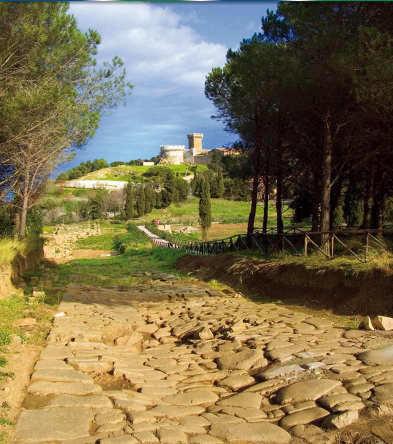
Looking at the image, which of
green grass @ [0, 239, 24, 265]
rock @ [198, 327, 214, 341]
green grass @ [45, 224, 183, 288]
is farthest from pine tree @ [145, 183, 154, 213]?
rock @ [198, 327, 214, 341]

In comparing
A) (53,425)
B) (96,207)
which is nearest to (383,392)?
(53,425)

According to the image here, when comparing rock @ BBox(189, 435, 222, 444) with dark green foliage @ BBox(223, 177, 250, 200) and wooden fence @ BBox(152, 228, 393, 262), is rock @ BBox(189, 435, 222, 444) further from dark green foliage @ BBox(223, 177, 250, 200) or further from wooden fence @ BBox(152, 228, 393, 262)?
dark green foliage @ BBox(223, 177, 250, 200)

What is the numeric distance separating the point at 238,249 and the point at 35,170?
9.43 metres

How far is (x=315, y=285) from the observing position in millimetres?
11672

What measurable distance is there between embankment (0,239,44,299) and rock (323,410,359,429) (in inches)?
330

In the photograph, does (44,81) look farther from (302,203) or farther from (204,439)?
(302,203)

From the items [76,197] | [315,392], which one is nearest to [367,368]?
[315,392]

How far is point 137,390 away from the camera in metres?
5.63

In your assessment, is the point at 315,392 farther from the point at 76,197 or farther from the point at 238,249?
the point at 76,197

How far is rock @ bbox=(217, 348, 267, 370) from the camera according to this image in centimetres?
634

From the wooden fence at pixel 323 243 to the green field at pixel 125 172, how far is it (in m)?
89.9

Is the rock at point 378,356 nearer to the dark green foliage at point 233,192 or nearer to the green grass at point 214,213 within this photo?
the green grass at point 214,213

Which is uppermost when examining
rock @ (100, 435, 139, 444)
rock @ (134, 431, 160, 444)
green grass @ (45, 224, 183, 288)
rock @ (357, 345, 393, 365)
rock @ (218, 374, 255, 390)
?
rock @ (357, 345, 393, 365)

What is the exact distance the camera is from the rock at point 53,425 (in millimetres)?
3988
